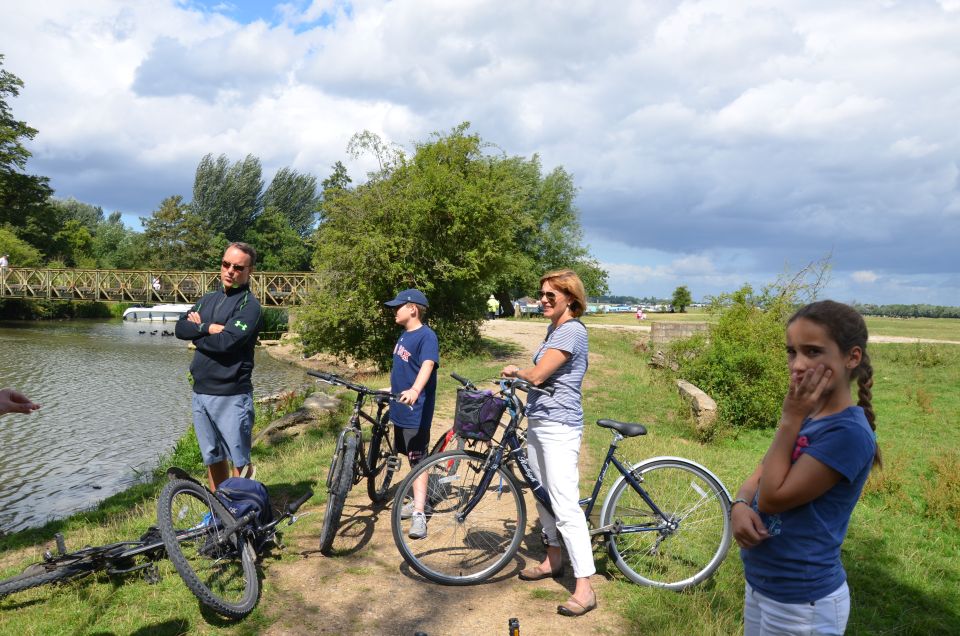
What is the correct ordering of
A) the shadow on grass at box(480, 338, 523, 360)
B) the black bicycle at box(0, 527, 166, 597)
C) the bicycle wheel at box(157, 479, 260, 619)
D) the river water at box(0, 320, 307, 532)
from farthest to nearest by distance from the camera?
the shadow on grass at box(480, 338, 523, 360) < the river water at box(0, 320, 307, 532) < the black bicycle at box(0, 527, 166, 597) < the bicycle wheel at box(157, 479, 260, 619)

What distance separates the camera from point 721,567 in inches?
179

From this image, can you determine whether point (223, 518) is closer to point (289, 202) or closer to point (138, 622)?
point (138, 622)

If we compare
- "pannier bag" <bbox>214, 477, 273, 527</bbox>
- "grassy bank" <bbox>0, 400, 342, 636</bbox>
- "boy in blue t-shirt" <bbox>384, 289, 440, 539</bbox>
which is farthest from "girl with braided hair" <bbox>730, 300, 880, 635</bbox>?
"pannier bag" <bbox>214, 477, 273, 527</bbox>

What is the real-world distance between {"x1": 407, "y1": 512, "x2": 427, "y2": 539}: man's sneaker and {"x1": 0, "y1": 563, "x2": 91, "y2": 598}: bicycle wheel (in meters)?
2.02

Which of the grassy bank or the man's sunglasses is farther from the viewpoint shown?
the man's sunglasses

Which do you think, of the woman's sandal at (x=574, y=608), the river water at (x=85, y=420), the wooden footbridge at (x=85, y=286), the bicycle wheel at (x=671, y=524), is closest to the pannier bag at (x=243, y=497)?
the woman's sandal at (x=574, y=608)

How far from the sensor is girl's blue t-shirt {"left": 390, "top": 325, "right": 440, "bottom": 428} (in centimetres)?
488

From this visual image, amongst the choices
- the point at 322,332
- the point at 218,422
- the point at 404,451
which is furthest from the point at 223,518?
the point at 322,332

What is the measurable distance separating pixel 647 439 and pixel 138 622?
281 inches

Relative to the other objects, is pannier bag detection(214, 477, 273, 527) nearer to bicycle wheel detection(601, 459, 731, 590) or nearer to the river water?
bicycle wheel detection(601, 459, 731, 590)

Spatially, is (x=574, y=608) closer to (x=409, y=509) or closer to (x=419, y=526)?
(x=419, y=526)

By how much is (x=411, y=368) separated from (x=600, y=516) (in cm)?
180

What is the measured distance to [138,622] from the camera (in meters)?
3.60

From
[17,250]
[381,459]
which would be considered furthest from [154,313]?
[381,459]
